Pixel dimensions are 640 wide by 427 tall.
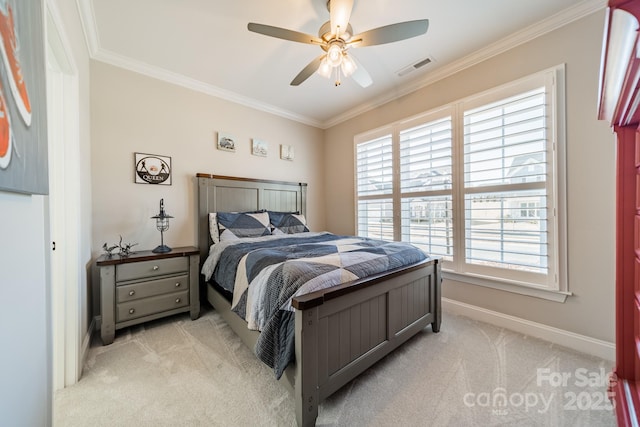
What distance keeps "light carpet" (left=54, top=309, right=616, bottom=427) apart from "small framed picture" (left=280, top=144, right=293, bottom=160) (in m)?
2.67

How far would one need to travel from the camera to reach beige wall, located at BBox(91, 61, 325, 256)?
2.36 m

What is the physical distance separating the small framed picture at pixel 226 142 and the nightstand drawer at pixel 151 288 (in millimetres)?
1680

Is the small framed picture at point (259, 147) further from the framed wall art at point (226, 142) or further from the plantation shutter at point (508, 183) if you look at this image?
the plantation shutter at point (508, 183)

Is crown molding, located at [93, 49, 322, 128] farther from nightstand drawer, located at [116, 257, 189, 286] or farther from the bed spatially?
the bed

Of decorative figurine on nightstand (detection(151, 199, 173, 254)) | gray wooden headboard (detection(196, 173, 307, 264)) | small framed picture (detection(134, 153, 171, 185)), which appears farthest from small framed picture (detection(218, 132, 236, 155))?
decorative figurine on nightstand (detection(151, 199, 173, 254))

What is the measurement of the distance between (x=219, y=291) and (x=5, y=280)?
1.75 metres

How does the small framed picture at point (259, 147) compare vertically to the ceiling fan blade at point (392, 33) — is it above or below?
below

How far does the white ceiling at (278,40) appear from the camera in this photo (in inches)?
73.5

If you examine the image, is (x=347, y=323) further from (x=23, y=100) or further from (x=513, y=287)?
(x=513, y=287)

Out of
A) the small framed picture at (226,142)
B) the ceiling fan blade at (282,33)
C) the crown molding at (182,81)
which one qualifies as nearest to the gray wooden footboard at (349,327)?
the ceiling fan blade at (282,33)

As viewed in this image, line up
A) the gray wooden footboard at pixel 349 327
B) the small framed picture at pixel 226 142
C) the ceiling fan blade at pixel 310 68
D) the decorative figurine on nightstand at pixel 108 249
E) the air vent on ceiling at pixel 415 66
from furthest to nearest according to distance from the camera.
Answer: the small framed picture at pixel 226 142
the air vent on ceiling at pixel 415 66
the decorative figurine on nightstand at pixel 108 249
the ceiling fan blade at pixel 310 68
the gray wooden footboard at pixel 349 327

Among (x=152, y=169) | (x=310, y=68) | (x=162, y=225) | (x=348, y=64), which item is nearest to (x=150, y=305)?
(x=162, y=225)

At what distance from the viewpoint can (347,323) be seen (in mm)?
1399

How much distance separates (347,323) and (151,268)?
1.93 meters
